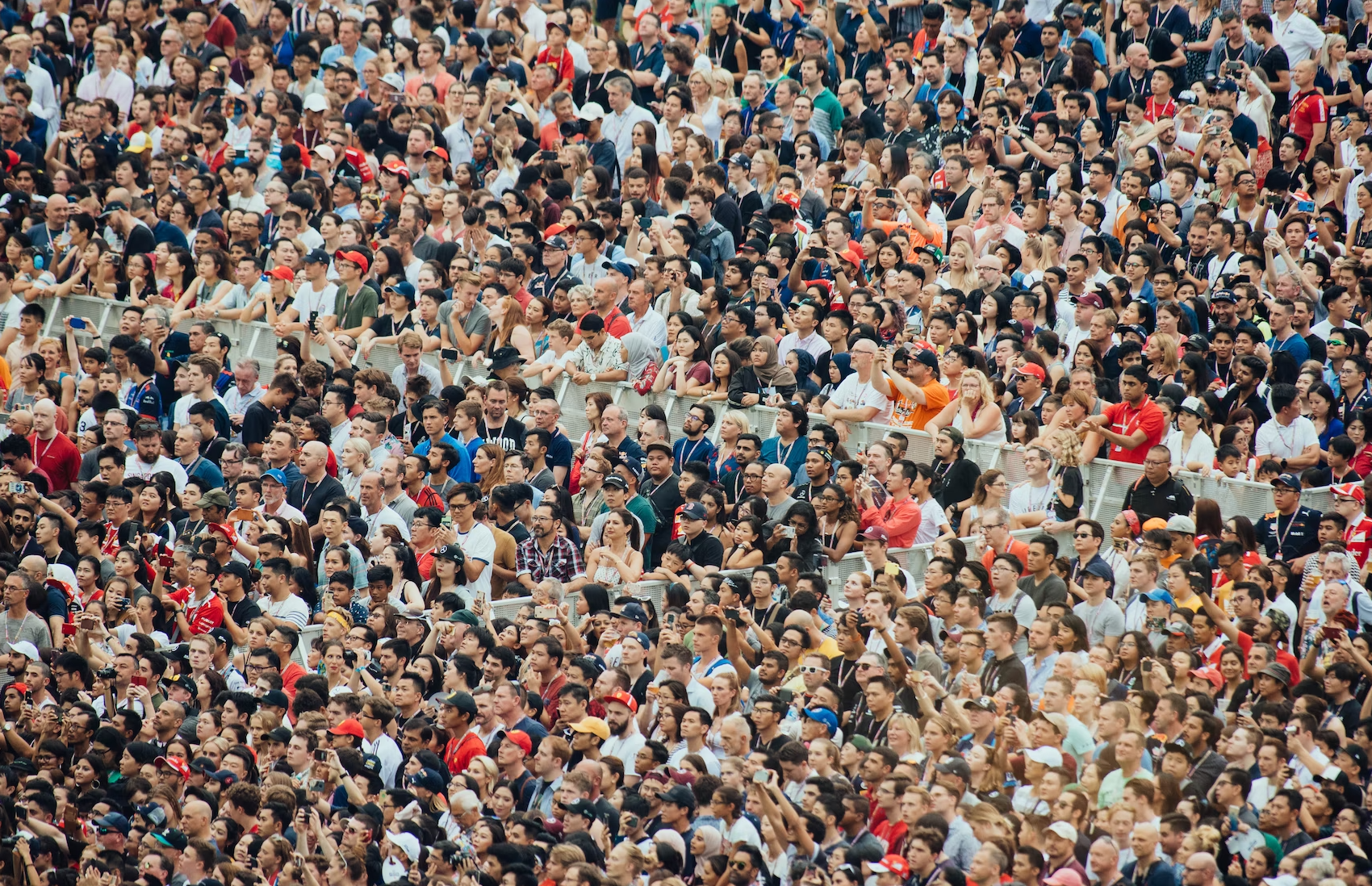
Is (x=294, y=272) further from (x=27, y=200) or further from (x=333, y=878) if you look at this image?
(x=333, y=878)

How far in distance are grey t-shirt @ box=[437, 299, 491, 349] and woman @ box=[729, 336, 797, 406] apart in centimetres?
237

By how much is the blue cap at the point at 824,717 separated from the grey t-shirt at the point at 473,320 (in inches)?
228

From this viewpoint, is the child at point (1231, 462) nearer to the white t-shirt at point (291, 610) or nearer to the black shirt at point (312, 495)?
the black shirt at point (312, 495)

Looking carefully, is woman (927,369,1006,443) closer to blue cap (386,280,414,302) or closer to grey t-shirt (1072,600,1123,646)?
grey t-shirt (1072,600,1123,646)

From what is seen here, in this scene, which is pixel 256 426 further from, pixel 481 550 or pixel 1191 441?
pixel 1191 441

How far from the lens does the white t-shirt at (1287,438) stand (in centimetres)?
1430

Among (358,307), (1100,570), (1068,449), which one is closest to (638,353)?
(358,307)

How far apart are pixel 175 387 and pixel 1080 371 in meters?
7.62

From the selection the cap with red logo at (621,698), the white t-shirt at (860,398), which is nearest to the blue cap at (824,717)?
the cap with red logo at (621,698)

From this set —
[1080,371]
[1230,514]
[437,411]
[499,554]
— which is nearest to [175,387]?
[437,411]

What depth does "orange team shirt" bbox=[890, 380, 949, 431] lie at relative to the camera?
15.1m

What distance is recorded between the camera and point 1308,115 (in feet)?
61.7

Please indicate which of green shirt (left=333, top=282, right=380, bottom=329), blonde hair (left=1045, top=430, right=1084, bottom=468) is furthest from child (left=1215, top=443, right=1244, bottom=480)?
green shirt (left=333, top=282, right=380, bottom=329)

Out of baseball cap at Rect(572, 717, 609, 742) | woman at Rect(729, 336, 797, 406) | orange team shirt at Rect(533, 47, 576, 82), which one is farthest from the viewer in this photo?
orange team shirt at Rect(533, 47, 576, 82)
